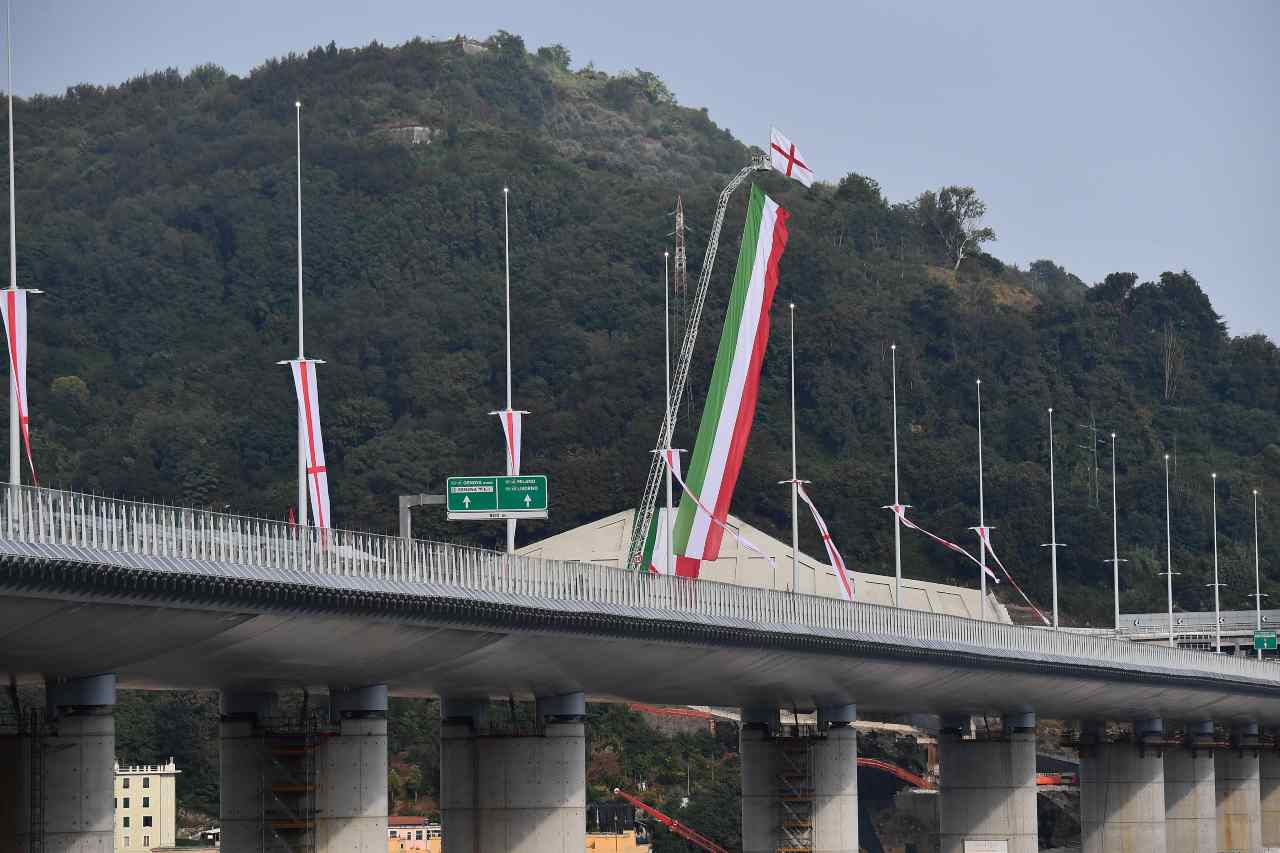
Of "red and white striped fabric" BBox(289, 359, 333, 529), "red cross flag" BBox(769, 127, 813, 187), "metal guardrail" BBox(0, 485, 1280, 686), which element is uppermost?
"red cross flag" BBox(769, 127, 813, 187)

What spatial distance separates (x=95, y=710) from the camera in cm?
5178

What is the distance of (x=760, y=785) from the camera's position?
87.2 metres

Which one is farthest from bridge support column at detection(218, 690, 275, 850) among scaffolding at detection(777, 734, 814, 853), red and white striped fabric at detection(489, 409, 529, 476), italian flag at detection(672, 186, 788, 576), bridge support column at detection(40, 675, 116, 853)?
scaffolding at detection(777, 734, 814, 853)

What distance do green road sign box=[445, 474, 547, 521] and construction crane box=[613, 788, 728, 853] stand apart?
78.0 metres

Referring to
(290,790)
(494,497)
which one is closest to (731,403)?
(494,497)

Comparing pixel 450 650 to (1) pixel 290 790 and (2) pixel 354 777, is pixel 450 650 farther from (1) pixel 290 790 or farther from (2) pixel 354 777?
(1) pixel 290 790

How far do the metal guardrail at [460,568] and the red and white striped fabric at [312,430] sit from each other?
3.49 meters

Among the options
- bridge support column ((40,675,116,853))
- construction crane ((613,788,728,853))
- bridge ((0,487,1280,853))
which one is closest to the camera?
bridge ((0,487,1280,853))

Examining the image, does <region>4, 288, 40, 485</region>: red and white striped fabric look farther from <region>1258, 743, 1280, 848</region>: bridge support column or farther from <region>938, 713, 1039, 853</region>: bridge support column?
<region>1258, 743, 1280, 848</region>: bridge support column

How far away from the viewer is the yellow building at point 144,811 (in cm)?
13838

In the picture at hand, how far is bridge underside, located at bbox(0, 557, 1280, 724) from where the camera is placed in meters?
46.9

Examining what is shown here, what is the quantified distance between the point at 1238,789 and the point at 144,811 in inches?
2507

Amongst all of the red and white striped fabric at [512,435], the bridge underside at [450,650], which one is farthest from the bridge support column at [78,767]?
the red and white striped fabric at [512,435]

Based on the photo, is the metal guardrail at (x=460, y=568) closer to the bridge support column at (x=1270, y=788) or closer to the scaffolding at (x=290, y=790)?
the scaffolding at (x=290, y=790)
